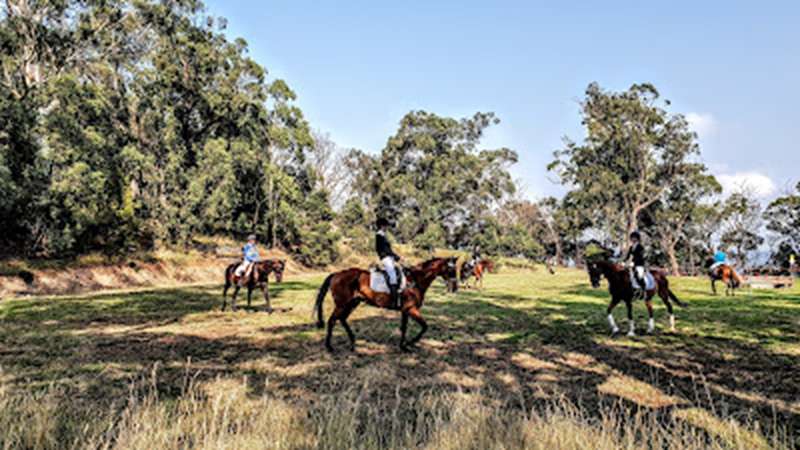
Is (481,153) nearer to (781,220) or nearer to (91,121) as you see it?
(781,220)

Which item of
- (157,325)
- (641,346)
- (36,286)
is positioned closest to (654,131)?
(641,346)

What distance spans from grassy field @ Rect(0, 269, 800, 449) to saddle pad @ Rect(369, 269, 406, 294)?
1266 mm

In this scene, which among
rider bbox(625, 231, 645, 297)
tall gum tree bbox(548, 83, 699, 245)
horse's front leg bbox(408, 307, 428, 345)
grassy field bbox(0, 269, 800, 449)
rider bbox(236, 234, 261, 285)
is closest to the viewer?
A: grassy field bbox(0, 269, 800, 449)

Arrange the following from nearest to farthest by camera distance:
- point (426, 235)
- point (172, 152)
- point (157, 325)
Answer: point (157, 325), point (172, 152), point (426, 235)

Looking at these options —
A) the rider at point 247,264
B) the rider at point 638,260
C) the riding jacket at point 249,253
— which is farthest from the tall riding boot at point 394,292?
the riding jacket at point 249,253

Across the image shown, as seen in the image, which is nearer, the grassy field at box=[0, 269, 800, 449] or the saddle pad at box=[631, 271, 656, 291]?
the grassy field at box=[0, 269, 800, 449]

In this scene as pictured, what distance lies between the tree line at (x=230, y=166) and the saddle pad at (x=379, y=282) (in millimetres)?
19810

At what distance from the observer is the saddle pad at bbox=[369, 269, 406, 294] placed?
8906 millimetres

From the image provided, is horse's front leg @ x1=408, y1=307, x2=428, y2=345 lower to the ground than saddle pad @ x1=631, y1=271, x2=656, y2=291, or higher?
lower

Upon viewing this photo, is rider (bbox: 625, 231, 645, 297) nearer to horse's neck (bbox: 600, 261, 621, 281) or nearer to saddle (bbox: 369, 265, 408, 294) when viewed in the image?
horse's neck (bbox: 600, 261, 621, 281)

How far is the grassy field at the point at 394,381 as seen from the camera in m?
3.62

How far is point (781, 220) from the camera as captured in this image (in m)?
46.7

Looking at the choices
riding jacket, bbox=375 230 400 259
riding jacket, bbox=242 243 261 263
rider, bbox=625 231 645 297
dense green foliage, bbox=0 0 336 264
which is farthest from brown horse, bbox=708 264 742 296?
dense green foliage, bbox=0 0 336 264

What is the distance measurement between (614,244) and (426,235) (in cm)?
2262
